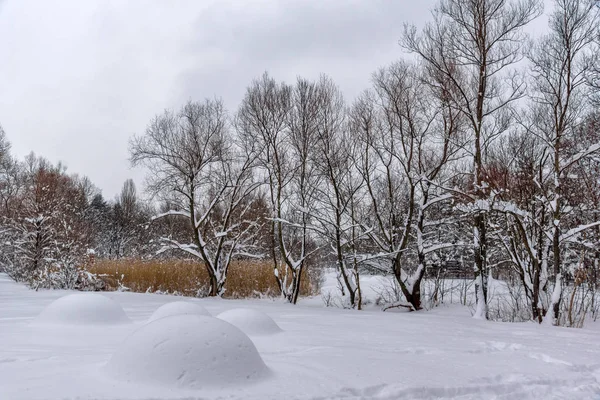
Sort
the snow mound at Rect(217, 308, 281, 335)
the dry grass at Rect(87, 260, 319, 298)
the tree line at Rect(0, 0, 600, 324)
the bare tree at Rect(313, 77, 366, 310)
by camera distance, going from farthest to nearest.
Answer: the dry grass at Rect(87, 260, 319, 298), the bare tree at Rect(313, 77, 366, 310), the tree line at Rect(0, 0, 600, 324), the snow mound at Rect(217, 308, 281, 335)

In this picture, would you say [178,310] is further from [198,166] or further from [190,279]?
[190,279]

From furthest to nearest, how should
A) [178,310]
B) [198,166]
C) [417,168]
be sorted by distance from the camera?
[198,166], [417,168], [178,310]

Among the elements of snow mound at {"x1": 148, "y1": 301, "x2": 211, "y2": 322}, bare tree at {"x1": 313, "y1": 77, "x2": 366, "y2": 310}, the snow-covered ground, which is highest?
bare tree at {"x1": 313, "y1": 77, "x2": 366, "y2": 310}

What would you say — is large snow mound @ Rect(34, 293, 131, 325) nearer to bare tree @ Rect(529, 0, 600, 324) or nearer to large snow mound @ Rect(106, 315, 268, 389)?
large snow mound @ Rect(106, 315, 268, 389)

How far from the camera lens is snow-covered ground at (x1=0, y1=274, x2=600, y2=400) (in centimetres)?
312

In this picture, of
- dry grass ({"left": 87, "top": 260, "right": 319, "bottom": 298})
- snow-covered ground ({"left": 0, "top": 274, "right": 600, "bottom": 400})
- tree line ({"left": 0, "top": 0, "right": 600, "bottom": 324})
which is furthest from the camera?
dry grass ({"left": 87, "top": 260, "right": 319, "bottom": 298})

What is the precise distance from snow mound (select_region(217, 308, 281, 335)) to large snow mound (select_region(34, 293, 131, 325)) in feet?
5.98

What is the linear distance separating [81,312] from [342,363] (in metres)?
4.03

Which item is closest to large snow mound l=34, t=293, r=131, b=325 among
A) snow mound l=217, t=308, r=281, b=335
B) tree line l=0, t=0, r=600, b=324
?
snow mound l=217, t=308, r=281, b=335

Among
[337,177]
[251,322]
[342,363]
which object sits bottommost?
[342,363]

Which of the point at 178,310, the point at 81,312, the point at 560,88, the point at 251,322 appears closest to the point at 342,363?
the point at 251,322

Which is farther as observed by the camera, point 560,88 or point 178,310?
point 560,88

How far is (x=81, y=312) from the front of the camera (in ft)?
19.9

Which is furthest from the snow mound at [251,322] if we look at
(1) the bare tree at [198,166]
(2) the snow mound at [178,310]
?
(1) the bare tree at [198,166]
